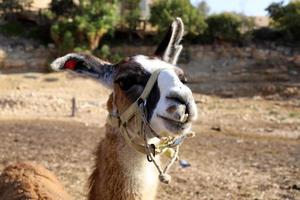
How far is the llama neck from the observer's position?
173 inches

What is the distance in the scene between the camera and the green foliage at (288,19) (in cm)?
3072

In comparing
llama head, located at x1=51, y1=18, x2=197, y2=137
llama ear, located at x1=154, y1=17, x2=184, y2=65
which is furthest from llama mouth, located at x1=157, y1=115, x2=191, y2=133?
llama ear, located at x1=154, y1=17, x2=184, y2=65

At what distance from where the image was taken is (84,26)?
94.7 ft

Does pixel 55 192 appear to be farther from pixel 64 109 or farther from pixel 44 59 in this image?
pixel 44 59

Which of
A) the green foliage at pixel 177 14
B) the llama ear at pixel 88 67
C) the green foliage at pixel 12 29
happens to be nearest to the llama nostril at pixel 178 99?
the llama ear at pixel 88 67

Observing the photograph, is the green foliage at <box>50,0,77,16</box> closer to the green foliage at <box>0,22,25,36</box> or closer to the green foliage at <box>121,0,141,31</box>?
the green foliage at <box>0,22,25,36</box>

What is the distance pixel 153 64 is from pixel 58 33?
25.3 meters

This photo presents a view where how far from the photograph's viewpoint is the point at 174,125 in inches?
157

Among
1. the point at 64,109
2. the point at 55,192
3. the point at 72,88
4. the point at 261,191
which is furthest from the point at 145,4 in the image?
the point at 55,192

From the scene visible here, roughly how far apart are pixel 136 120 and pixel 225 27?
26659 mm

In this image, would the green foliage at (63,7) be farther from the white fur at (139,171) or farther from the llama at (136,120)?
the white fur at (139,171)

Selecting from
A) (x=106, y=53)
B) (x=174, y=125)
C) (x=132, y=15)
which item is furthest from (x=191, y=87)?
(x=174, y=125)

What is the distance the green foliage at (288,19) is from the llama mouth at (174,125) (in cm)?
2765

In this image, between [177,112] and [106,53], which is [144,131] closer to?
[177,112]
